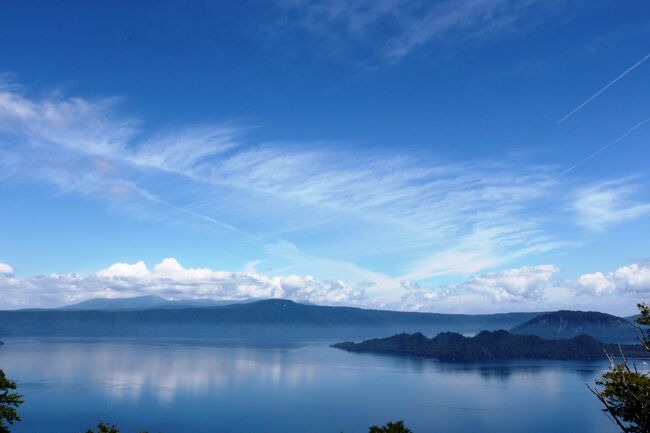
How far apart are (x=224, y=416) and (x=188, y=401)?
3502cm

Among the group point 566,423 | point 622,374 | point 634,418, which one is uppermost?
point 622,374

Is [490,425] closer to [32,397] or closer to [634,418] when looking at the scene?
[634,418]

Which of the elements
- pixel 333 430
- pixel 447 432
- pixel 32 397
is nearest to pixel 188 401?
pixel 32 397

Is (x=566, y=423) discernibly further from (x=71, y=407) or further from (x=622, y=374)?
(x=71, y=407)

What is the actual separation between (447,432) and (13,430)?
12811cm

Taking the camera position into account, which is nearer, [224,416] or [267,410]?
[224,416]

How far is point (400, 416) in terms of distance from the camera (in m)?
169

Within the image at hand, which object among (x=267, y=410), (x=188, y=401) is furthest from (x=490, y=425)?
(x=188, y=401)

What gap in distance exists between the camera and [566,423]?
549ft

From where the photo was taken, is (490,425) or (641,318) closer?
(641,318)

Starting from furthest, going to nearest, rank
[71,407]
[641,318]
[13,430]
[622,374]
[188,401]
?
[188,401]
[71,407]
[13,430]
[641,318]
[622,374]

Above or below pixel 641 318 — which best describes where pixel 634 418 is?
below

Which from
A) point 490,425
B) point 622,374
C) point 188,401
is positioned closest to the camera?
point 622,374

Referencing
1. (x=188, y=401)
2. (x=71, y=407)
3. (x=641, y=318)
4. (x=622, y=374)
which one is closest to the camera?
(x=622, y=374)
